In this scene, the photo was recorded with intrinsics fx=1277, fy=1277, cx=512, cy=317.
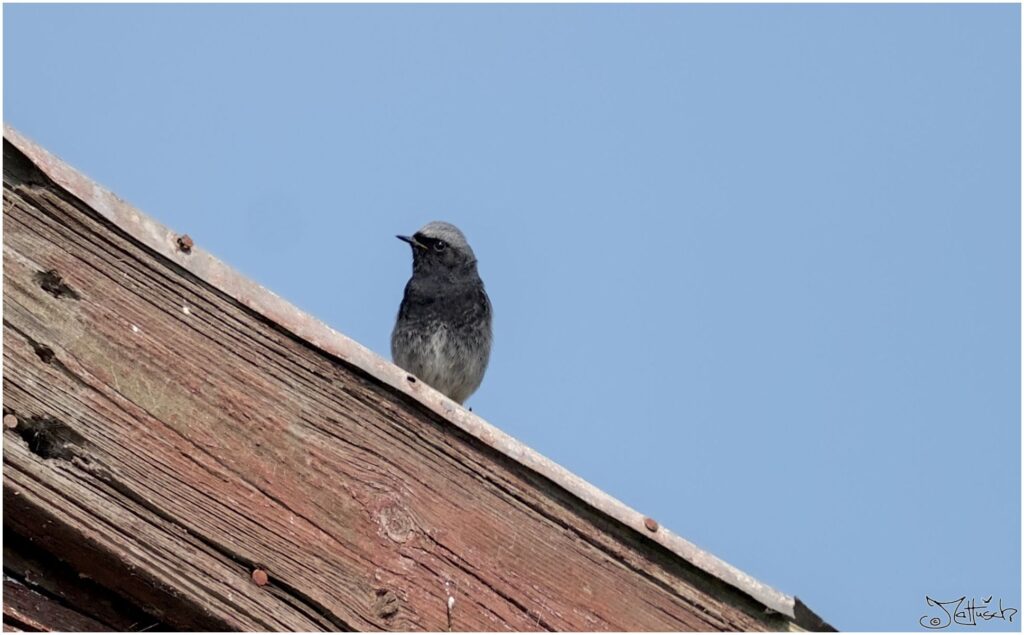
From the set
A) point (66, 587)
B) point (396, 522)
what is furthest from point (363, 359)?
point (66, 587)

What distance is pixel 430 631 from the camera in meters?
2.95

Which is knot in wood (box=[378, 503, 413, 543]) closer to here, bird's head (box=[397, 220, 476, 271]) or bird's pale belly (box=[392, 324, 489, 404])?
bird's pale belly (box=[392, 324, 489, 404])

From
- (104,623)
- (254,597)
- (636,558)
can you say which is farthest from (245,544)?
(636,558)

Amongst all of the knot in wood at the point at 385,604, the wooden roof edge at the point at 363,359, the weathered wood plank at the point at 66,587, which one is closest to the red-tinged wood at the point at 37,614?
the weathered wood plank at the point at 66,587

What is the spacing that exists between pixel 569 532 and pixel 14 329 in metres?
1.38

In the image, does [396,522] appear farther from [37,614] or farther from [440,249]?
[440,249]

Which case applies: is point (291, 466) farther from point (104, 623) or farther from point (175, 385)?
point (104, 623)

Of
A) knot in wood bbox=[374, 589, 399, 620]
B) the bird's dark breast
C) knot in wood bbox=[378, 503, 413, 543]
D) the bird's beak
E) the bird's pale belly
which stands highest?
the bird's beak

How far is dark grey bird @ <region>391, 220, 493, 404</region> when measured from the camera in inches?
372

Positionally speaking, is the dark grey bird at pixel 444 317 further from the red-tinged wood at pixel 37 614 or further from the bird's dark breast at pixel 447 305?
the red-tinged wood at pixel 37 614

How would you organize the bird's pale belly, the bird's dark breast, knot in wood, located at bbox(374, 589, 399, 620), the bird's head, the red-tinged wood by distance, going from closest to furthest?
the red-tinged wood, knot in wood, located at bbox(374, 589, 399, 620), the bird's pale belly, the bird's dark breast, the bird's head

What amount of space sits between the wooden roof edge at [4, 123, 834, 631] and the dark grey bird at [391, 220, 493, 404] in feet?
20.4

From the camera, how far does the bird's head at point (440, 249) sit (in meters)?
10.0

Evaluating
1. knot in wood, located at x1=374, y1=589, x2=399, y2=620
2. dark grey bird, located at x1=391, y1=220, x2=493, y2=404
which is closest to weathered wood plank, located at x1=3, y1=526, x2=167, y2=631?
knot in wood, located at x1=374, y1=589, x2=399, y2=620
